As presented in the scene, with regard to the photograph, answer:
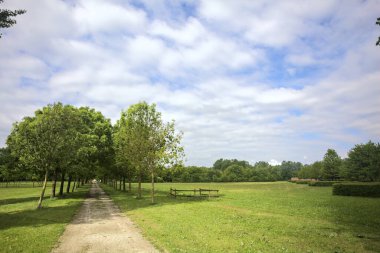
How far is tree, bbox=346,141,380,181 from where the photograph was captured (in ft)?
290

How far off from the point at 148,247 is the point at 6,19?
563 inches

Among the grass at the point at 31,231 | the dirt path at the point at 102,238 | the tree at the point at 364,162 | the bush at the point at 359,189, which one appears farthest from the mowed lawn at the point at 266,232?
the tree at the point at 364,162

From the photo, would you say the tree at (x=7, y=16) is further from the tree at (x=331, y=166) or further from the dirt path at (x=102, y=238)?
the tree at (x=331, y=166)

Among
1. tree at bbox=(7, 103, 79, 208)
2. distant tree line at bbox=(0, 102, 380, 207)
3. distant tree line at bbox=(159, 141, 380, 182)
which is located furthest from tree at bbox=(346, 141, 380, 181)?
tree at bbox=(7, 103, 79, 208)

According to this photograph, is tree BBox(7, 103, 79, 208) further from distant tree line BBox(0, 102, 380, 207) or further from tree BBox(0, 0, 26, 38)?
tree BBox(0, 0, 26, 38)

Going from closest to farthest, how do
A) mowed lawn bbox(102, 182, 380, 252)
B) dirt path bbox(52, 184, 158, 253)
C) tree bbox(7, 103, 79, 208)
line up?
1. dirt path bbox(52, 184, 158, 253)
2. mowed lawn bbox(102, 182, 380, 252)
3. tree bbox(7, 103, 79, 208)

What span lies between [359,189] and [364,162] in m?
61.5

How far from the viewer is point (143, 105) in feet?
127

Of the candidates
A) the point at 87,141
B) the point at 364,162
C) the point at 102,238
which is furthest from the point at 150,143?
the point at 364,162

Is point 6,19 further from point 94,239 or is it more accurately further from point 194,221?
point 194,221

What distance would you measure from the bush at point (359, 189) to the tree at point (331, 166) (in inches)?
3164

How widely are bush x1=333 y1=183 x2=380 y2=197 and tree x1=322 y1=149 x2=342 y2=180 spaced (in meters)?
80.4

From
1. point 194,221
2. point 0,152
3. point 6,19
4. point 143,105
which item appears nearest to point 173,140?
point 143,105

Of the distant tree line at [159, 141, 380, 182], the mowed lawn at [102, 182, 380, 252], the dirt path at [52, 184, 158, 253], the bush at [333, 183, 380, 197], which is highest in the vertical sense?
the distant tree line at [159, 141, 380, 182]
